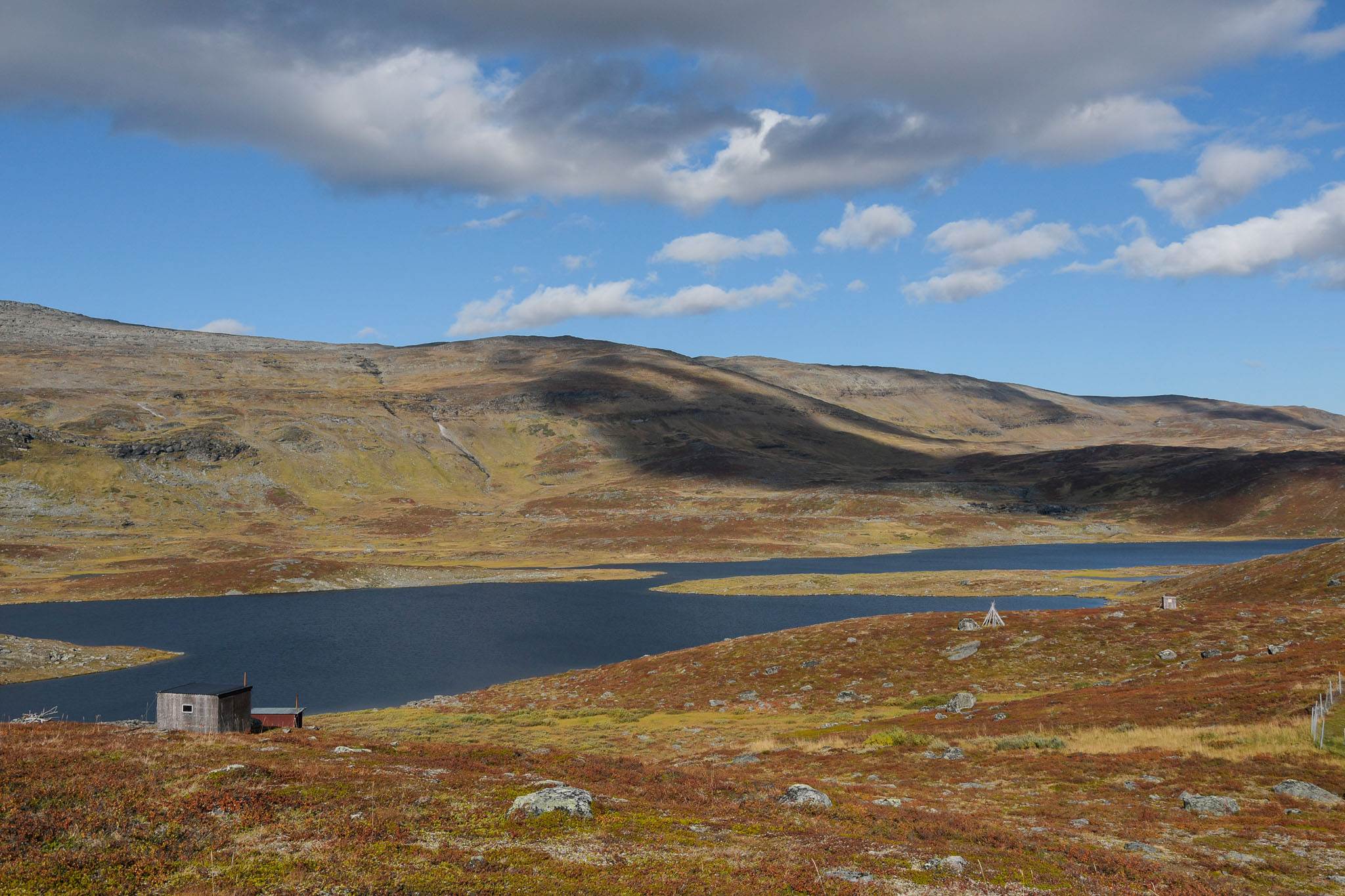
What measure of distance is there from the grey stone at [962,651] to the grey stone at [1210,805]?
32.1m

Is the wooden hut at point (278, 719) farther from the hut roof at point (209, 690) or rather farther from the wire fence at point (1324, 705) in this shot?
the wire fence at point (1324, 705)

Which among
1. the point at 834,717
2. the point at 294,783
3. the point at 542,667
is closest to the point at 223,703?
the point at 294,783

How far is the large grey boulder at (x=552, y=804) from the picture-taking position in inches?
771

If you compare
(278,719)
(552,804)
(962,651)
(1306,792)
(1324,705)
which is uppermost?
(1324,705)

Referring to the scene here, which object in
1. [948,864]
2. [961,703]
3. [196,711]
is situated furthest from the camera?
[961,703]

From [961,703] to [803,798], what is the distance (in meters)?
23.8

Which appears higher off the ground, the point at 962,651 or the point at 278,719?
the point at 962,651

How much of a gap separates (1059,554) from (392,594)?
15405 cm

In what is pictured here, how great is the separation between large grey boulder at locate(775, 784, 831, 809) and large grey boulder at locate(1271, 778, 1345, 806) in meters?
13.1

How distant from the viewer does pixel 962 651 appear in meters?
55.3

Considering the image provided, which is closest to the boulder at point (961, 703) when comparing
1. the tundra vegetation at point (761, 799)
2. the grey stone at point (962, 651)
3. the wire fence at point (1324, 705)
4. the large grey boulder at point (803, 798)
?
the tundra vegetation at point (761, 799)

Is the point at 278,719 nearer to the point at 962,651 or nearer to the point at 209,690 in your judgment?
the point at 209,690

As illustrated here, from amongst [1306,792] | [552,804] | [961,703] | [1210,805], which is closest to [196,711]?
[552,804]

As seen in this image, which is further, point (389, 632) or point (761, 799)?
point (389, 632)
